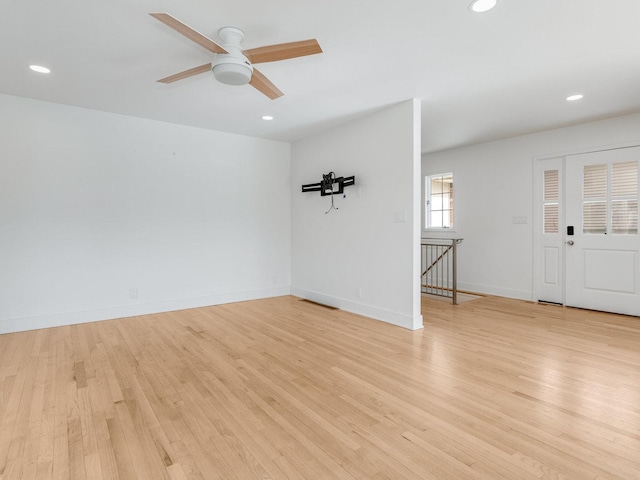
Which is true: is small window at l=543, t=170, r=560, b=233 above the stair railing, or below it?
above

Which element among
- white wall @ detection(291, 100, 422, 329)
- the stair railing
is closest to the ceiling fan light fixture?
white wall @ detection(291, 100, 422, 329)

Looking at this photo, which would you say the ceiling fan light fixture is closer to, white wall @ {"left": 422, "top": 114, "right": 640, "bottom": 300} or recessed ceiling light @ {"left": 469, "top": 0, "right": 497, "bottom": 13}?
recessed ceiling light @ {"left": 469, "top": 0, "right": 497, "bottom": 13}

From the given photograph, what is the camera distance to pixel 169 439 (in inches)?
72.4

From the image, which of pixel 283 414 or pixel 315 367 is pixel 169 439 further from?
pixel 315 367

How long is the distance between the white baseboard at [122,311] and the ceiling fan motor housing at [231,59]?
A: 10.9ft

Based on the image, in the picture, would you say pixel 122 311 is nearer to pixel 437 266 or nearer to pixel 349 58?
pixel 349 58

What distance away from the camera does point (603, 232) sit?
4.53 m

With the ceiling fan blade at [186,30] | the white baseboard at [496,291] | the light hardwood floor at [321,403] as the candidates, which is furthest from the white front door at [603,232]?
the ceiling fan blade at [186,30]

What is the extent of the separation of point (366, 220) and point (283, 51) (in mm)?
2503

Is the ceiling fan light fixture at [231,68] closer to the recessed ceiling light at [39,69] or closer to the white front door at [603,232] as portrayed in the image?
the recessed ceiling light at [39,69]

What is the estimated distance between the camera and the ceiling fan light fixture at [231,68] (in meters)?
2.40

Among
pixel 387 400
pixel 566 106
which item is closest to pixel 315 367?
pixel 387 400

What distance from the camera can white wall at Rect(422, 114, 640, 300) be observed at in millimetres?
4953

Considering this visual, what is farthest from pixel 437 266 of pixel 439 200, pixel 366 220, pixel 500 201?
pixel 366 220
